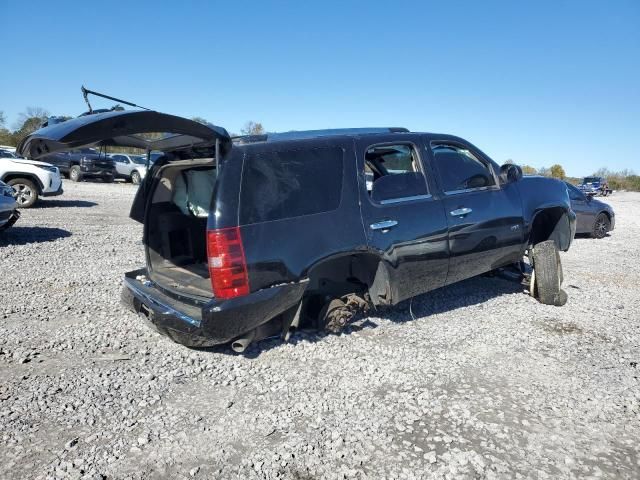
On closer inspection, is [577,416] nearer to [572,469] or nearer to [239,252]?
[572,469]

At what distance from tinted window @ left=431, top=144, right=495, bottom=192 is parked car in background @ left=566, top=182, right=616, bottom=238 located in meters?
7.86

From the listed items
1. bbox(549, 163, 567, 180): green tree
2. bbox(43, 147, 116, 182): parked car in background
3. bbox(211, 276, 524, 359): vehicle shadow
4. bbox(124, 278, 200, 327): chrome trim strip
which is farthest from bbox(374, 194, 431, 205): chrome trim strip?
bbox(549, 163, 567, 180): green tree

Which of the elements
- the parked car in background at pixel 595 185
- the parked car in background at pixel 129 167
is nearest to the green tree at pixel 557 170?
the parked car in background at pixel 595 185

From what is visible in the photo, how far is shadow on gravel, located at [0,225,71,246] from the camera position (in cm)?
813

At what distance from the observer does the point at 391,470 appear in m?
2.37

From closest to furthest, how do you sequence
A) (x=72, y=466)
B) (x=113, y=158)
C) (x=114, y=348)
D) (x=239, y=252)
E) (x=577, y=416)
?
(x=72, y=466) → (x=577, y=416) → (x=239, y=252) → (x=114, y=348) → (x=113, y=158)

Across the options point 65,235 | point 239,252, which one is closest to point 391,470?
point 239,252

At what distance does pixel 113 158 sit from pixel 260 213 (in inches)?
952

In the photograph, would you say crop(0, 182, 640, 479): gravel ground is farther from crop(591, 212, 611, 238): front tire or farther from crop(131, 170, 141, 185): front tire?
crop(131, 170, 141, 185): front tire

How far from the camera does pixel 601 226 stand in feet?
38.1

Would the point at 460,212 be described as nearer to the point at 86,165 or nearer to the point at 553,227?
the point at 553,227

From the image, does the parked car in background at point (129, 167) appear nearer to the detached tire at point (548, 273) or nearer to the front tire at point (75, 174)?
the front tire at point (75, 174)

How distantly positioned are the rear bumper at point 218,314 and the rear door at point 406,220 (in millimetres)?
865

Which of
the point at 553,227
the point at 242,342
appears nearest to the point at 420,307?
the point at 553,227
